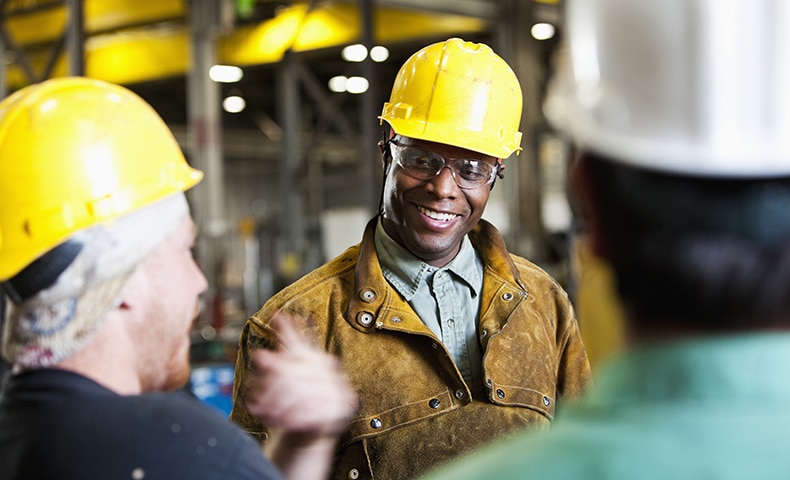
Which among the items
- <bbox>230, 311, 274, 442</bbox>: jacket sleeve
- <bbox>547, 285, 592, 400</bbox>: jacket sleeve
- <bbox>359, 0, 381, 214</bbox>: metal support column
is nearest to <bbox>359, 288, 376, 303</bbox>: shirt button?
<bbox>230, 311, 274, 442</bbox>: jacket sleeve

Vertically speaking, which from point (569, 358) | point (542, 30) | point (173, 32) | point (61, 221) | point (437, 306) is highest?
point (61, 221)

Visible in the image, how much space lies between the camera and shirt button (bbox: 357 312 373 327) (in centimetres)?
286

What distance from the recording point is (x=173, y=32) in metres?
15.7

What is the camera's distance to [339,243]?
1234 cm

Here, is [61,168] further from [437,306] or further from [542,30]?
[542,30]

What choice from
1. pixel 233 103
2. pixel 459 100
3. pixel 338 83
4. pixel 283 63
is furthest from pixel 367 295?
pixel 233 103

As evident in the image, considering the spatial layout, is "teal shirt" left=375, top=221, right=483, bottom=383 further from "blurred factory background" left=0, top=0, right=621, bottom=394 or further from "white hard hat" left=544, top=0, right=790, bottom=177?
"blurred factory background" left=0, top=0, right=621, bottom=394

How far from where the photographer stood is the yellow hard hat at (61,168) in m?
1.69

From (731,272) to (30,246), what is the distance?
3.92 ft

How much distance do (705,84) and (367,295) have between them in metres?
1.84

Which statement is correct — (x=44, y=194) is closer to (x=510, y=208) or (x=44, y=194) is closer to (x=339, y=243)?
(x=339, y=243)

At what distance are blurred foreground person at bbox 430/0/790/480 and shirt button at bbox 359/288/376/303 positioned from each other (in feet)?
5.52

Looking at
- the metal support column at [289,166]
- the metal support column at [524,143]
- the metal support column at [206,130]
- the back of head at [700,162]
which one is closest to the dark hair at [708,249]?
the back of head at [700,162]

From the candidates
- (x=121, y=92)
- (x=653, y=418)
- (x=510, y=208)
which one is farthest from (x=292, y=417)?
(x=510, y=208)
